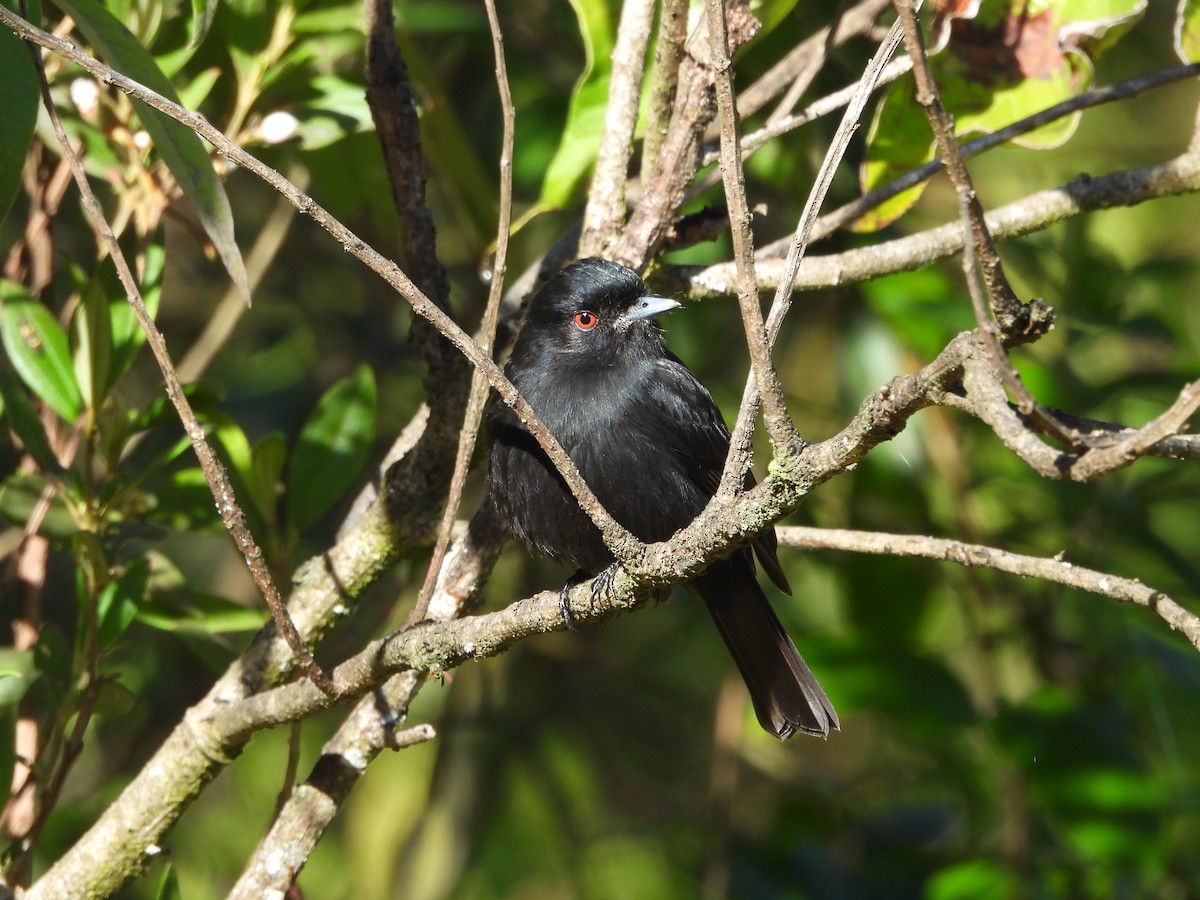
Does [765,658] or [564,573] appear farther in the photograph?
[564,573]

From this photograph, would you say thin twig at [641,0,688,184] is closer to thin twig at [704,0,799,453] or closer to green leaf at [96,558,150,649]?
thin twig at [704,0,799,453]

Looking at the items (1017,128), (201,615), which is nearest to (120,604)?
(201,615)

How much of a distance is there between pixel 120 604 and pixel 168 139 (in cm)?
106

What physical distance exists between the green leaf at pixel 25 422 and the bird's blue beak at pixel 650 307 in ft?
5.00

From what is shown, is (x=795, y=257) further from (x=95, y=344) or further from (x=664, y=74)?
(x=95, y=344)

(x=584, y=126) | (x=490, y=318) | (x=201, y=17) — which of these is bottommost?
(x=490, y=318)

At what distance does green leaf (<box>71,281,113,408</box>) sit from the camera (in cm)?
299

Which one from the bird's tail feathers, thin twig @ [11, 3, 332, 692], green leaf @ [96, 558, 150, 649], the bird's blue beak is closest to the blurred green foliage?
green leaf @ [96, 558, 150, 649]

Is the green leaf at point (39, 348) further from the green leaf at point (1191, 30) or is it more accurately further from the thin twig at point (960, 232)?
the green leaf at point (1191, 30)

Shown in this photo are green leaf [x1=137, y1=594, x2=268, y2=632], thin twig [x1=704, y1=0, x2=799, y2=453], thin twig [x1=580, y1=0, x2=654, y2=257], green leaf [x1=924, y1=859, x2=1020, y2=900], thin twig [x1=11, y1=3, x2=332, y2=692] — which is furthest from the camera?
green leaf [x1=924, y1=859, x2=1020, y2=900]

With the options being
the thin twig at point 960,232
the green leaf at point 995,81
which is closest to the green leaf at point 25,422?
the thin twig at point 960,232

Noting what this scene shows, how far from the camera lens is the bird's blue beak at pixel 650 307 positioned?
3.45m

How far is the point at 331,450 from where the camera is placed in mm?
3504

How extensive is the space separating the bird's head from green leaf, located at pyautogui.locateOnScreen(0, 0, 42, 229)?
1361 mm
